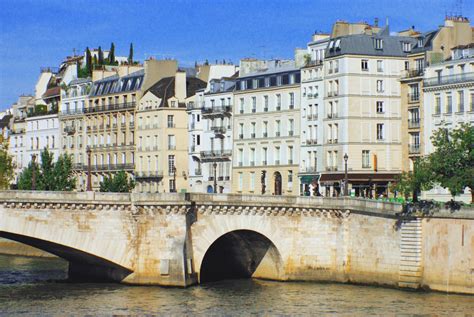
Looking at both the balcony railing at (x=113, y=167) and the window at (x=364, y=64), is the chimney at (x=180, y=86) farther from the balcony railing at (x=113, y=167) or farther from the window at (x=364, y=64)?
the window at (x=364, y=64)

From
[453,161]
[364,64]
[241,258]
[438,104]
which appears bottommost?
[241,258]

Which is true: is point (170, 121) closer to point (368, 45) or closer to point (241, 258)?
point (368, 45)

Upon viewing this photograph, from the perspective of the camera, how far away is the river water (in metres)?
63.5

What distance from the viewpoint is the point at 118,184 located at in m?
115

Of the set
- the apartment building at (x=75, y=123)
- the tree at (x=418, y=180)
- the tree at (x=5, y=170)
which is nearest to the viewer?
the tree at (x=418, y=180)

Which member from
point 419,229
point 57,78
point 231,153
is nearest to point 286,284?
point 419,229

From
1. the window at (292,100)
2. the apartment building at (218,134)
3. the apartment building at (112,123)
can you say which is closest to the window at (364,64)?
the window at (292,100)

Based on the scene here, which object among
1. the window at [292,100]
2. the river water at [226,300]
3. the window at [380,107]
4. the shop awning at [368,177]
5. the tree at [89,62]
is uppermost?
the tree at [89,62]

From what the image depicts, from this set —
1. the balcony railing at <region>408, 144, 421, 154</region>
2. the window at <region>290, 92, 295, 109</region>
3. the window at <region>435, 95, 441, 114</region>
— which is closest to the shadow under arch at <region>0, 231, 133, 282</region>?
the window at <region>435, 95, 441, 114</region>

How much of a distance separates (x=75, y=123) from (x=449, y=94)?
155 feet


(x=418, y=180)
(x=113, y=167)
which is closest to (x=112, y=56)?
(x=113, y=167)

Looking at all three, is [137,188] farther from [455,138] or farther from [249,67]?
[455,138]

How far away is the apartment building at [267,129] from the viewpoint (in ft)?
342

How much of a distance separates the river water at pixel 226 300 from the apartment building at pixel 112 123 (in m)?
45.0
